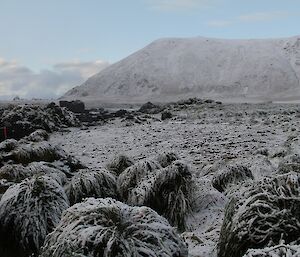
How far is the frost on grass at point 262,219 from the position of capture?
379 centimetres

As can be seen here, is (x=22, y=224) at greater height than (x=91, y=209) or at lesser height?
lesser

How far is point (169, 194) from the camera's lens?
7.37 metres

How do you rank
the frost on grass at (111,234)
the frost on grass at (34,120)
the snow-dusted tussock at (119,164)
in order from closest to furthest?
the frost on grass at (111,234)
the snow-dusted tussock at (119,164)
the frost on grass at (34,120)

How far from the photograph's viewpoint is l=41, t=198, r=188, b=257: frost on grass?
3611 millimetres

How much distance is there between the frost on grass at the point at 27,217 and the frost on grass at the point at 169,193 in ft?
6.22

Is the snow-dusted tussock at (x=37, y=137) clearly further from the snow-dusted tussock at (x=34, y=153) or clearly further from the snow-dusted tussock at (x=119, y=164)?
the snow-dusted tussock at (x=119, y=164)

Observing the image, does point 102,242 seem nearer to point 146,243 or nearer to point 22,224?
point 146,243

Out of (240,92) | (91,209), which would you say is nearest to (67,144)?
(91,209)

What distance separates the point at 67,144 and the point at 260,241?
1858 centimetres

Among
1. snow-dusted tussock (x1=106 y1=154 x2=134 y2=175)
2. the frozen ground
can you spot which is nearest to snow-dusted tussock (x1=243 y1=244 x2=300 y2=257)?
the frozen ground

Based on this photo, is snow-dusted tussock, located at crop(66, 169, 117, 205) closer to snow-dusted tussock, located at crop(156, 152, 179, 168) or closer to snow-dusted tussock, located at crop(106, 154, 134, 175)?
snow-dusted tussock, located at crop(156, 152, 179, 168)

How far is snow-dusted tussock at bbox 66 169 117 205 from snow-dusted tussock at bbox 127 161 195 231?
1.26 feet

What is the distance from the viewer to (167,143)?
19344 millimetres

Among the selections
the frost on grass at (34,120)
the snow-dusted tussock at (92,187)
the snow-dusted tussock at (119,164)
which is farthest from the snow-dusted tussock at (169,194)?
the frost on grass at (34,120)
